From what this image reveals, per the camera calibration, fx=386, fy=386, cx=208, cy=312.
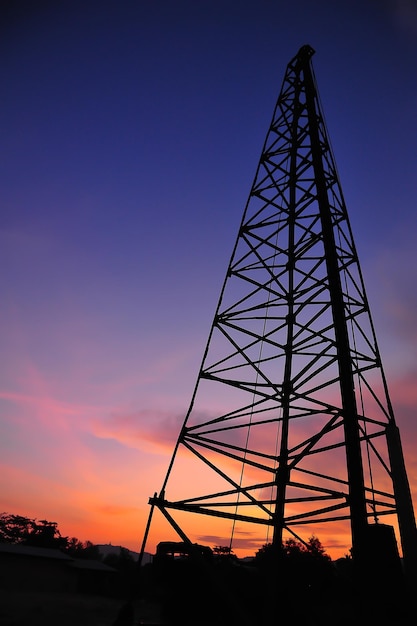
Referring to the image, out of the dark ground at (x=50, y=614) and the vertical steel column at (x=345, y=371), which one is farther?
the dark ground at (x=50, y=614)

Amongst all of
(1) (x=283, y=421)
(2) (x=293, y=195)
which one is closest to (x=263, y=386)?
(1) (x=283, y=421)

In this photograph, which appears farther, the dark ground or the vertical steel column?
the dark ground

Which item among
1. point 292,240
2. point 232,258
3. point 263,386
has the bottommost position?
point 263,386

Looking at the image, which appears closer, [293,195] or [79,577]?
[293,195]

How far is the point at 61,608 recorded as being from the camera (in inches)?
776

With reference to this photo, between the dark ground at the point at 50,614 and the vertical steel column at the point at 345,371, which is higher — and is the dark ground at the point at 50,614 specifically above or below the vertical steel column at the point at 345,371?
below

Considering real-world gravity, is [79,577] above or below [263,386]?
below

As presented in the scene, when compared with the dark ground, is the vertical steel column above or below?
above

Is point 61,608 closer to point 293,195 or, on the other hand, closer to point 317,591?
point 317,591

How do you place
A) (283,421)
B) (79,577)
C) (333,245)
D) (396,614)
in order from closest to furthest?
(396,614), (283,421), (333,245), (79,577)

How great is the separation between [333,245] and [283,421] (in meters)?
4.05

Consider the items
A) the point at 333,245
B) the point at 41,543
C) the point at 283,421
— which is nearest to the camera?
the point at 283,421

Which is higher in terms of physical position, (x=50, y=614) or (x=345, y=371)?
(x=345, y=371)

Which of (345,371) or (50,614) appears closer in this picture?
(345,371)
